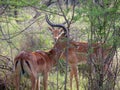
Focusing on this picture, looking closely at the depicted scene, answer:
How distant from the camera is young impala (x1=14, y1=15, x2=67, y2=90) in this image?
549 cm

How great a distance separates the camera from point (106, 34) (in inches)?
193

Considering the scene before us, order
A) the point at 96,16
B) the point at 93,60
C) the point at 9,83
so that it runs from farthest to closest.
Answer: the point at 9,83 → the point at 93,60 → the point at 96,16

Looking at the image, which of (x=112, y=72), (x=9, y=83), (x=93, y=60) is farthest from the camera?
(x=9, y=83)

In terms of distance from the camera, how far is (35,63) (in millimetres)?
5672

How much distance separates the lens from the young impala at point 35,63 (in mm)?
5492

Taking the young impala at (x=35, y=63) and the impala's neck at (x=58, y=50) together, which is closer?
A: the young impala at (x=35, y=63)

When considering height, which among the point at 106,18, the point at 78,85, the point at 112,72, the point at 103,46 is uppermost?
the point at 106,18

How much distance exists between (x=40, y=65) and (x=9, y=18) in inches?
58.1

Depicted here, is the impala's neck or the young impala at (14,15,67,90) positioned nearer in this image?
the young impala at (14,15,67,90)

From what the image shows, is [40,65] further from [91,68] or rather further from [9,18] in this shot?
[9,18]

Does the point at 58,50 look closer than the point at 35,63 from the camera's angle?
No

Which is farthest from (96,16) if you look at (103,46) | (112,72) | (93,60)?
(112,72)

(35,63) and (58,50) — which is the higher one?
(58,50)

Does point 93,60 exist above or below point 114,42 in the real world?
below
